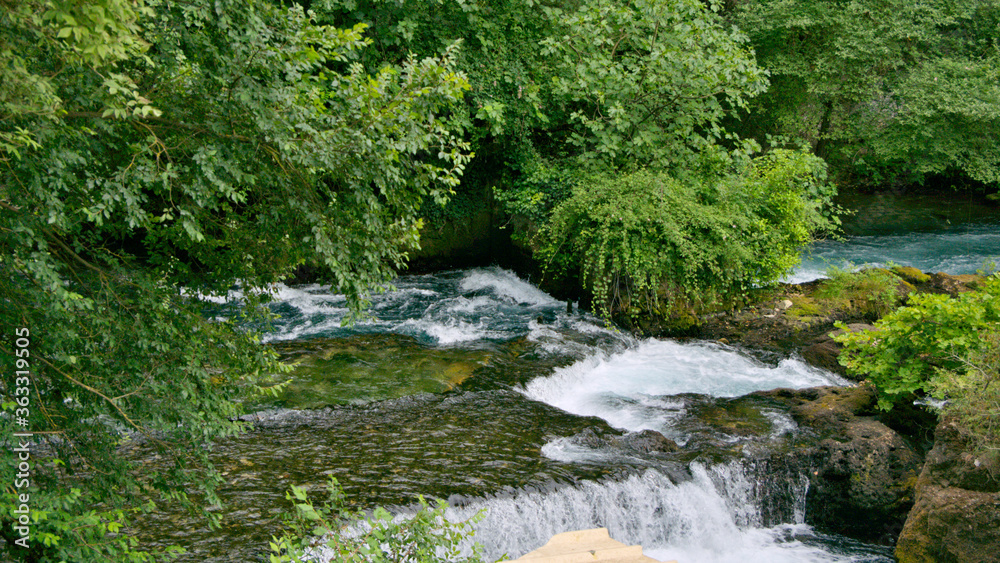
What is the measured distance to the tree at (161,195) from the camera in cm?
299

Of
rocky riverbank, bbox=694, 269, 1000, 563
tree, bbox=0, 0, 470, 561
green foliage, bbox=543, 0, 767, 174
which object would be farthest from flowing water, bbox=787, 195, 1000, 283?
tree, bbox=0, 0, 470, 561

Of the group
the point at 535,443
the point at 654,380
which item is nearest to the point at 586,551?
the point at 535,443

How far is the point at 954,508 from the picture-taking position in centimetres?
555

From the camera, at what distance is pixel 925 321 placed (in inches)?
257

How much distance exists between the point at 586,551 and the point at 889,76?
59.9 feet

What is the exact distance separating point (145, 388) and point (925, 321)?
6.80 meters

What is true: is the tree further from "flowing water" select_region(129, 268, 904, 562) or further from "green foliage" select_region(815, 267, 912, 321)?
"green foliage" select_region(815, 267, 912, 321)

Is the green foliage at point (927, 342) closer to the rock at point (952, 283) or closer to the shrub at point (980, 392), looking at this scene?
the shrub at point (980, 392)

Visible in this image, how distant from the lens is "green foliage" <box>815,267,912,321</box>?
10.7 metres

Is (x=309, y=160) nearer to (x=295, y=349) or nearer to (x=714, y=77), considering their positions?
(x=295, y=349)

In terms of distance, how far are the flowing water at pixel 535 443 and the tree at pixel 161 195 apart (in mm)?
963

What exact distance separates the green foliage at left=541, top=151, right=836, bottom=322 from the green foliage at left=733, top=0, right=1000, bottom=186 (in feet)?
21.6

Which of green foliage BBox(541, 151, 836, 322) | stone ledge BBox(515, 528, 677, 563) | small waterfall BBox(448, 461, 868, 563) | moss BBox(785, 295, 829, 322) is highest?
green foliage BBox(541, 151, 836, 322)

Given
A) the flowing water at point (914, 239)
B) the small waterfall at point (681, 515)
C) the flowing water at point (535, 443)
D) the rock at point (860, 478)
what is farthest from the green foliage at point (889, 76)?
the small waterfall at point (681, 515)
